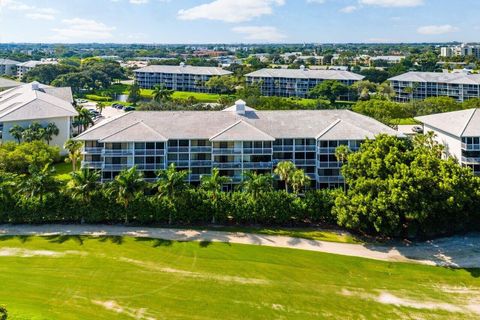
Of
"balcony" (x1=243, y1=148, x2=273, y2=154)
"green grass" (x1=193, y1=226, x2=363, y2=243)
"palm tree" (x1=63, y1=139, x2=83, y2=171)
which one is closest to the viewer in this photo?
"green grass" (x1=193, y1=226, x2=363, y2=243)

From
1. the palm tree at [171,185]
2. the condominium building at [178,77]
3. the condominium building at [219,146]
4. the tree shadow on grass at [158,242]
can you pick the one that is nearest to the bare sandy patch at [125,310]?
the tree shadow on grass at [158,242]

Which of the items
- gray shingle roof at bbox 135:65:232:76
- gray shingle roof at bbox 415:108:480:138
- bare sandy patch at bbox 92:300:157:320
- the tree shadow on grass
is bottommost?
bare sandy patch at bbox 92:300:157:320

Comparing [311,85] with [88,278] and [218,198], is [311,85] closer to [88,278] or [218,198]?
[218,198]

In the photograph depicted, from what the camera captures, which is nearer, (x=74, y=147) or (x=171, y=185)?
(x=171, y=185)

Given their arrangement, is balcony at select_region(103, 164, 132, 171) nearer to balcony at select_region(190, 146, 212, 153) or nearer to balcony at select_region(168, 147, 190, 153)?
balcony at select_region(168, 147, 190, 153)

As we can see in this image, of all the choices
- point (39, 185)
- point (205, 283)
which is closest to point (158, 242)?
point (205, 283)

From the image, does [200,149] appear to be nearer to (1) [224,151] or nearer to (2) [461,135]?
(1) [224,151]

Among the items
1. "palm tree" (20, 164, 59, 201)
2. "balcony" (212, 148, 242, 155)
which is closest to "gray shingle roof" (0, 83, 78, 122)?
"palm tree" (20, 164, 59, 201)
